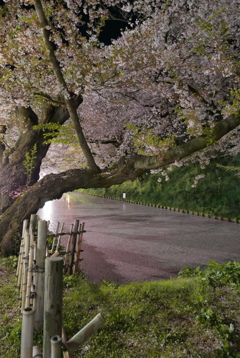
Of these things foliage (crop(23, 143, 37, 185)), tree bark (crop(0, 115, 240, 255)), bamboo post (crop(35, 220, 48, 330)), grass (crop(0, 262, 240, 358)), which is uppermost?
foliage (crop(23, 143, 37, 185))

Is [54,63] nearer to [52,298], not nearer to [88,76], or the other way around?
[88,76]

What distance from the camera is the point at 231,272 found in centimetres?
677

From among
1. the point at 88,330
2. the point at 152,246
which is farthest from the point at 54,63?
the point at 152,246

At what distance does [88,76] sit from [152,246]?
7.57 meters

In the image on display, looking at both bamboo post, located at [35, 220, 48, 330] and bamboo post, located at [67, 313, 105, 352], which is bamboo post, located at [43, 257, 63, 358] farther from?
bamboo post, located at [35, 220, 48, 330]

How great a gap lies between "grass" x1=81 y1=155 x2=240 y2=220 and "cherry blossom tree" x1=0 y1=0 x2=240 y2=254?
25.3 ft

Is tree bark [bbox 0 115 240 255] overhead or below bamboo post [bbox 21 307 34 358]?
overhead

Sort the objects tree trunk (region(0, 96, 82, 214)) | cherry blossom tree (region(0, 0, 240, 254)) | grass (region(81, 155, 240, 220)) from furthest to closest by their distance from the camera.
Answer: grass (region(81, 155, 240, 220)) < tree trunk (region(0, 96, 82, 214)) < cherry blossom tree (region(0, 0, 240, 254))

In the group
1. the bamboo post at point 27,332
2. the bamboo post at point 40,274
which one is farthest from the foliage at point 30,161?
the bamboo post at point 27,332

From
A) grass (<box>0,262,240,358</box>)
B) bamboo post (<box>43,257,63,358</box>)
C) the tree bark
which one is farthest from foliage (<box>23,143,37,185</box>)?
bamboo post (<box>43,257,63,358</box>)

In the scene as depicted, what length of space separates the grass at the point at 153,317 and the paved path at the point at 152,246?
1617 millimetres

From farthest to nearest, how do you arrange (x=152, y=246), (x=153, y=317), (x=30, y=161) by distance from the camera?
(x=152, y=246), (x=30, y=161), (x=153, y=317)

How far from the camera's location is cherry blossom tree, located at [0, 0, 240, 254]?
8.29 meters

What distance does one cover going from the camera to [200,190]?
68.2 ft
